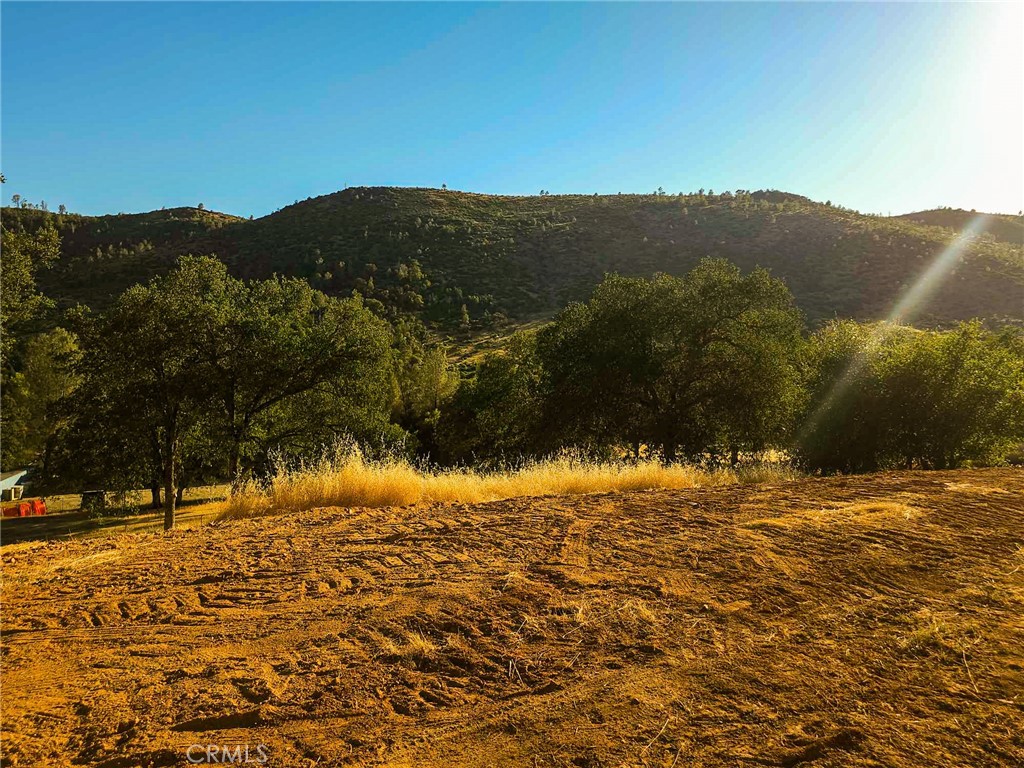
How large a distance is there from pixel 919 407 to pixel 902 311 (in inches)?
1444

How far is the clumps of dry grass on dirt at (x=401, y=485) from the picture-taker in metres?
7.17

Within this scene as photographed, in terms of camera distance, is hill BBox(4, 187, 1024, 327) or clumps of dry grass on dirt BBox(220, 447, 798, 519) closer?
clumps of dry grass on dirt BBox(220, 447, 798, 519)

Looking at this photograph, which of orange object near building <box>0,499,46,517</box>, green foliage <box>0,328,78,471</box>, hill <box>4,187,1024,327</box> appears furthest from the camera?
hill <box>4,187,1024,327</box>

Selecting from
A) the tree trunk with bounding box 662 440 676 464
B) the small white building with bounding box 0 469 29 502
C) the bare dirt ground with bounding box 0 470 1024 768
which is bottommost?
the small white building with bounding box 0 469 29 502

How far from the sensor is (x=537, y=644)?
3.25m

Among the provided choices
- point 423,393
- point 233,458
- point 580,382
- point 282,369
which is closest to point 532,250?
point 423,393

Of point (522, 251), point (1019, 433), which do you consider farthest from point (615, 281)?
point (522, 251)

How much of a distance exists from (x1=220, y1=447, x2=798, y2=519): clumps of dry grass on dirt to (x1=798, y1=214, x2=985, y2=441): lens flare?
6200mm

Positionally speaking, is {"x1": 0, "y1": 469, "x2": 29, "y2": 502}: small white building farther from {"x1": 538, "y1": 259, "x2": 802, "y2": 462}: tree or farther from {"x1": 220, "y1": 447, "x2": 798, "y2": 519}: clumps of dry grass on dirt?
{"x1": 220, "y1": 447, "x2": 798, "y2": 519}: clumps of dry grass on dirt

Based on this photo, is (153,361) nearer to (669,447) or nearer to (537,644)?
(669,447)

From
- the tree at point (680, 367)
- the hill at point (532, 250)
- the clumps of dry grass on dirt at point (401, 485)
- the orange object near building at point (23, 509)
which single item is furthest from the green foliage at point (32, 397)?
the clumps of dry grass on dirt at point (401, 485)

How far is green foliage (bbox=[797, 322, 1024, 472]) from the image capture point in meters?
10.9

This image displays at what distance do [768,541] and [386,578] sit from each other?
3.37m

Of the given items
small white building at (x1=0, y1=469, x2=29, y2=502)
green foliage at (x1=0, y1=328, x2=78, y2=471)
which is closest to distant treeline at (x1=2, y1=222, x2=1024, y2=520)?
small white building at (x1=0, y1=469, x2=29, y2=502)
